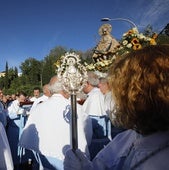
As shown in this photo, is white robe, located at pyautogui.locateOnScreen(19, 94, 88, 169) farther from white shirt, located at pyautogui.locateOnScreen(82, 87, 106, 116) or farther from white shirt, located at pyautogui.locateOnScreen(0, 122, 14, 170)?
white shirt, located at pyautogui.locateOnScreen(0, 122, 14, 170)

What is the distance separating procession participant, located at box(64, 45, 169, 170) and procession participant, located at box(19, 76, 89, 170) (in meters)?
2.44

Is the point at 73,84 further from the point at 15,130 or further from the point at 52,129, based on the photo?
the point at 15,130

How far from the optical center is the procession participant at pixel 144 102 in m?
1.45

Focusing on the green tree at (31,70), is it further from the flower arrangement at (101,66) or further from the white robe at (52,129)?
the white robe at (52,129)

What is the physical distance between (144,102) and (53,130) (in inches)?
112

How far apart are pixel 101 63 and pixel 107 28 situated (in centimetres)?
310

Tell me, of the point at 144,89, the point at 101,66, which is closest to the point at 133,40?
the point at 101,66

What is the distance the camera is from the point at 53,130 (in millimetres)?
4215

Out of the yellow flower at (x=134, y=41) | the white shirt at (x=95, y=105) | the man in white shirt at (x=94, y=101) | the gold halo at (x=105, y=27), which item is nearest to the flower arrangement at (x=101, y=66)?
the man in white shirt at (x=94, y=101)

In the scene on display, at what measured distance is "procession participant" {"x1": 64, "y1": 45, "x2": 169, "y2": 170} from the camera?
1447 mm

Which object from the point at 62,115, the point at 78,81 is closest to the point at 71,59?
the point at 78,81

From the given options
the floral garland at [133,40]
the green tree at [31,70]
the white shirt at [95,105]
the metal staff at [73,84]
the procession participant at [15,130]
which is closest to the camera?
the metal staff at [73,84]

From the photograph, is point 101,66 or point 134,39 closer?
point 134,39

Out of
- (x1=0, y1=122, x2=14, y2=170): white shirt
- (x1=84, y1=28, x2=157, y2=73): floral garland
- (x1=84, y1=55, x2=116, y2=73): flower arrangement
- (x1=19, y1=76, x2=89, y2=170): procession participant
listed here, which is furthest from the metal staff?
(x1=84, y1=55, x2=116, y2=73): flower arrangement
